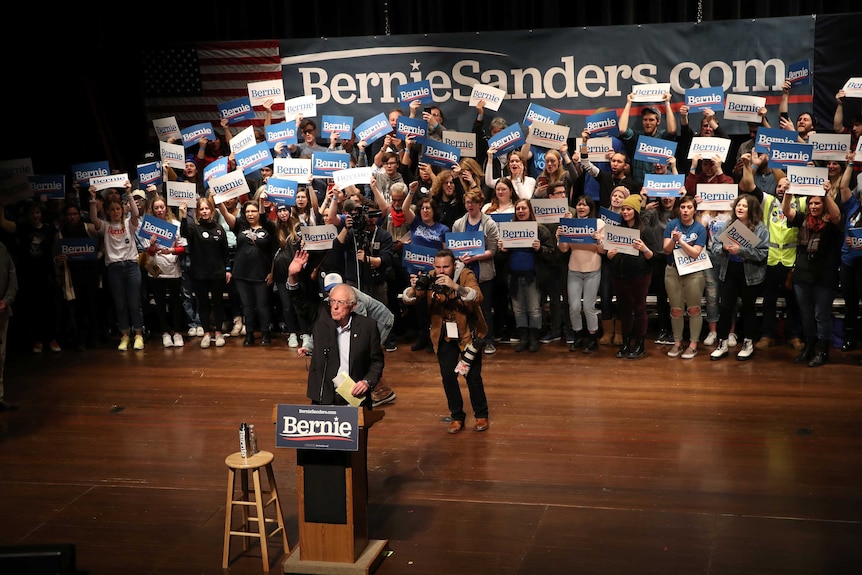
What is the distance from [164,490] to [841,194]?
6552 millimetres

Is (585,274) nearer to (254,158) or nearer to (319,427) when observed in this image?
(254,158)

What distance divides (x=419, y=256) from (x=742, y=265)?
3.03 m

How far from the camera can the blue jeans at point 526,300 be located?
10.2 m

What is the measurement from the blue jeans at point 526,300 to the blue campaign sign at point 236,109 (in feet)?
13.1

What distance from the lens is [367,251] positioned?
32.1 feet

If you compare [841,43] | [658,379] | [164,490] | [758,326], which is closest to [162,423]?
[164,490]

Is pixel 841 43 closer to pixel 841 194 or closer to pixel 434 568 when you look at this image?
pixel 841 194

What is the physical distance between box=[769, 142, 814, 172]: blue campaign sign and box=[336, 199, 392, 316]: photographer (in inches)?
146

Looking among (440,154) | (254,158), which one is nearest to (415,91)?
(440,154)

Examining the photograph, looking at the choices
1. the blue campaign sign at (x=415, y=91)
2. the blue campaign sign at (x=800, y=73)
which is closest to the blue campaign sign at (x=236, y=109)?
the blue campaign sign at (x=415, y=91)

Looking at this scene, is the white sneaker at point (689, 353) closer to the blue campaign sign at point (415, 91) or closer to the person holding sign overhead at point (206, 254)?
the blue campaign sign at point (415, 91)

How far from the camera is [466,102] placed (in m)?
11.8

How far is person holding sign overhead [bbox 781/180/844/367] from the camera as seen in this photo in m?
9.20

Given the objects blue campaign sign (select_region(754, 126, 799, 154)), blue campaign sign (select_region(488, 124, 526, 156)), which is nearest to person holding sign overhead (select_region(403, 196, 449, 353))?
blue campaign sign (select_region(488, 124, 526, 156))
